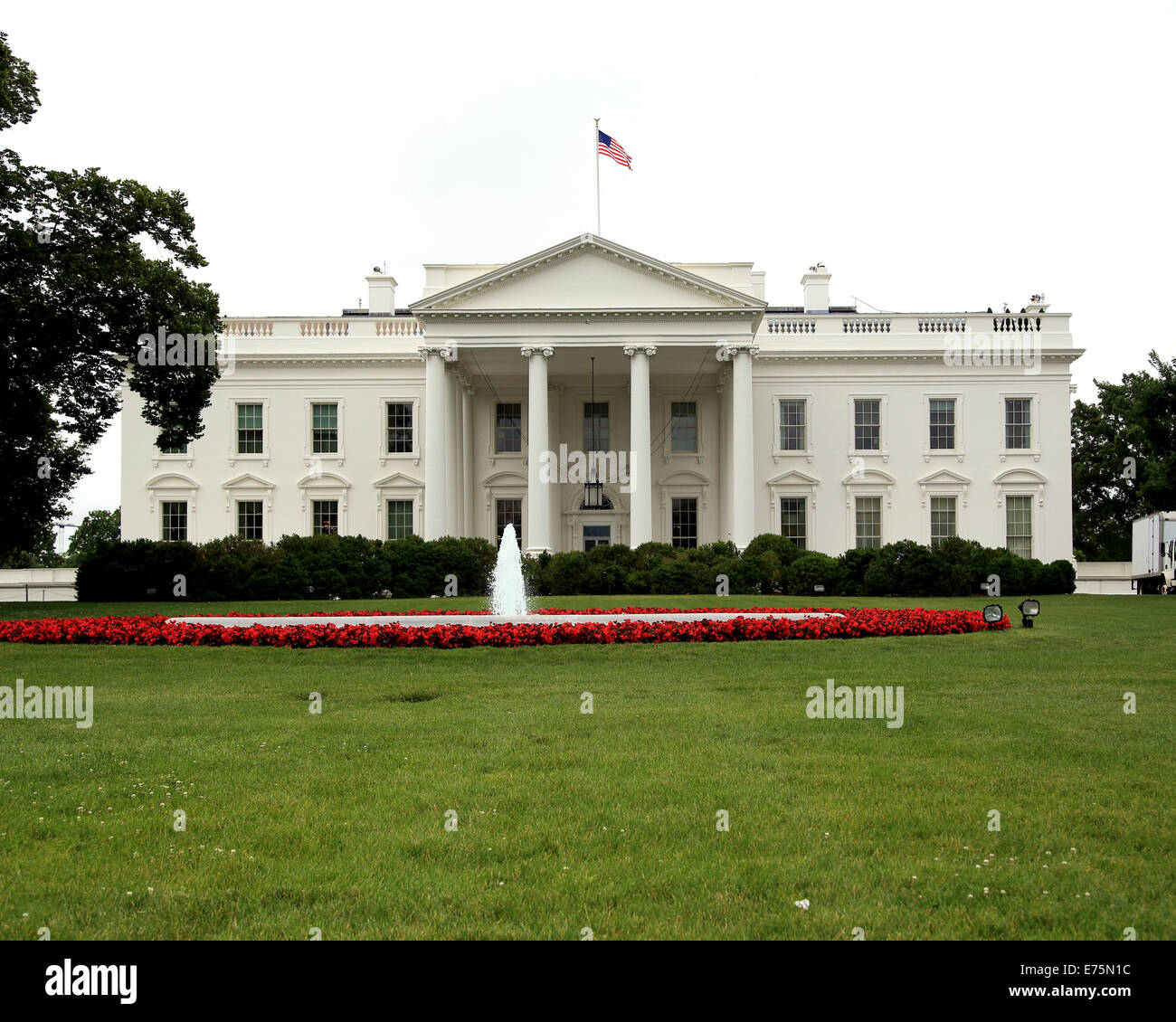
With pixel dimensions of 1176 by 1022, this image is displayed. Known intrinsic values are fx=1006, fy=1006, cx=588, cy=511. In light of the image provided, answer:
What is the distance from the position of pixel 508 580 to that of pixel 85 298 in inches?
538

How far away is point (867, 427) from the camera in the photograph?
43438mm

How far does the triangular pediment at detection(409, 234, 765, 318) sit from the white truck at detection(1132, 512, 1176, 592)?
17.8 metres

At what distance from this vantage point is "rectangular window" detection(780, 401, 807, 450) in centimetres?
4331

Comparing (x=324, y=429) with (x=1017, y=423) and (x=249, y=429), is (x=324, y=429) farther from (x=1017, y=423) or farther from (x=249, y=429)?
(x=1017, y=423)

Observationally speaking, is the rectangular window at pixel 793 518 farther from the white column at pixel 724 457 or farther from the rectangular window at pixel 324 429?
the rectangular window at pixel 324 429

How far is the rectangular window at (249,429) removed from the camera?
142 ft

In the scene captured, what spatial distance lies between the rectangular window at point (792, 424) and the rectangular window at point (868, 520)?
3.64 metres

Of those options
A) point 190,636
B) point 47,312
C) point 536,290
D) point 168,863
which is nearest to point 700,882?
point 168,863
